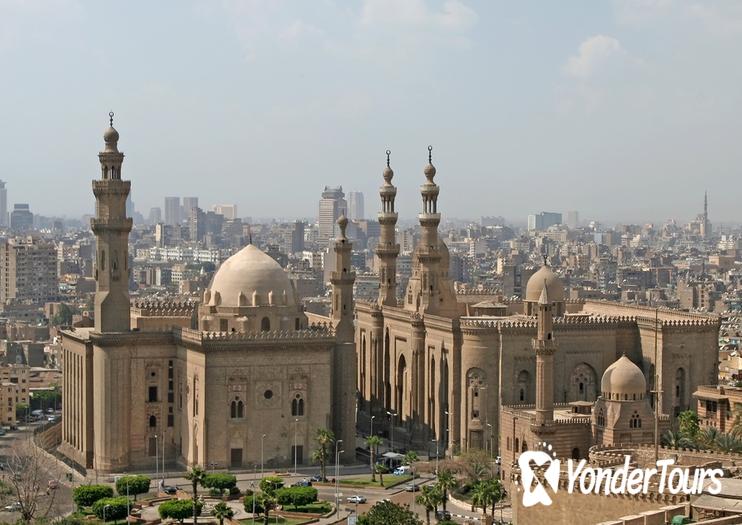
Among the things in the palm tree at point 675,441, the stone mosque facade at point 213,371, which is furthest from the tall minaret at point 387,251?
the palm tree at point 675,441

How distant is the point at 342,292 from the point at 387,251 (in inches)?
318

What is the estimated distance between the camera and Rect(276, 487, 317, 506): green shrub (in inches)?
2232

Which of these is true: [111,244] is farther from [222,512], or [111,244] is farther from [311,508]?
[222,512]

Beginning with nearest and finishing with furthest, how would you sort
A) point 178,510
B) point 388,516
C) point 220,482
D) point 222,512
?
1. point 388,516
2. point 222,512
3. point 178,510
4. point 220,482

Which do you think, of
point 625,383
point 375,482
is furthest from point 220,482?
point 625,383

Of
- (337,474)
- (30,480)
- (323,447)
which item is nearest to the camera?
(30,480)

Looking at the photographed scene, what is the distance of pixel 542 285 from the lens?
68312mm

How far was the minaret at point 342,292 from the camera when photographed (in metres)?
66.4

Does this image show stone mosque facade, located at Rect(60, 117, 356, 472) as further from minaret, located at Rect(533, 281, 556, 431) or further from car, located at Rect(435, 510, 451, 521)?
minaret, located at Rect(533, 281, 556, 431)

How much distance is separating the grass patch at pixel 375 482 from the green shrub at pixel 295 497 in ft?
14.4

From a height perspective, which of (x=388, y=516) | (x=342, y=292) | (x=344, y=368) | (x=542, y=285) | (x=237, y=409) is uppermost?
(x=542, y=285)

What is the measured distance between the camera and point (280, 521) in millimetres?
55188

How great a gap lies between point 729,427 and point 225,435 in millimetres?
20731

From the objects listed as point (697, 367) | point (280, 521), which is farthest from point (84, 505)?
point (697, 367)
